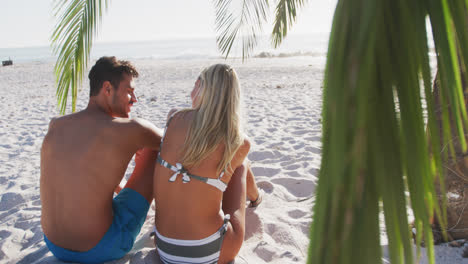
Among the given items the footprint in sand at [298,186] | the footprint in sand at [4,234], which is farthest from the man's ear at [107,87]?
the footprint in sand at [298,186]

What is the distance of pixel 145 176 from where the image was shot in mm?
2385

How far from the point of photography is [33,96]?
30.0ft

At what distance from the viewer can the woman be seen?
6.64 ft

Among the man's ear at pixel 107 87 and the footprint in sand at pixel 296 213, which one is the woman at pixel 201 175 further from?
the footprint in sand at pixel 296 213

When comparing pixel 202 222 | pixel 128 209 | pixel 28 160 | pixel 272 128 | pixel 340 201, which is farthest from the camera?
pixel 272 128

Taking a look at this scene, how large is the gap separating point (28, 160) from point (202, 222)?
122 inches

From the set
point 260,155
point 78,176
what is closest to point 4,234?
point 78,176

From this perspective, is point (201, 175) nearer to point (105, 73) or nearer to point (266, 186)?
point (105, 73)

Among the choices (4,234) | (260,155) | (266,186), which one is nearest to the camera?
(4,234)

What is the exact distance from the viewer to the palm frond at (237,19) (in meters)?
2.83

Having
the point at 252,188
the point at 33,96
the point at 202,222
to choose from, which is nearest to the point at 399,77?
the point at 202,222

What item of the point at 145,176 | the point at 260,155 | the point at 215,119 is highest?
the point at 215,119

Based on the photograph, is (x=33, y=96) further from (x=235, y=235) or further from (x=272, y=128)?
(x=235, y=235)

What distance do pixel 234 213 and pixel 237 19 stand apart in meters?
1.63
